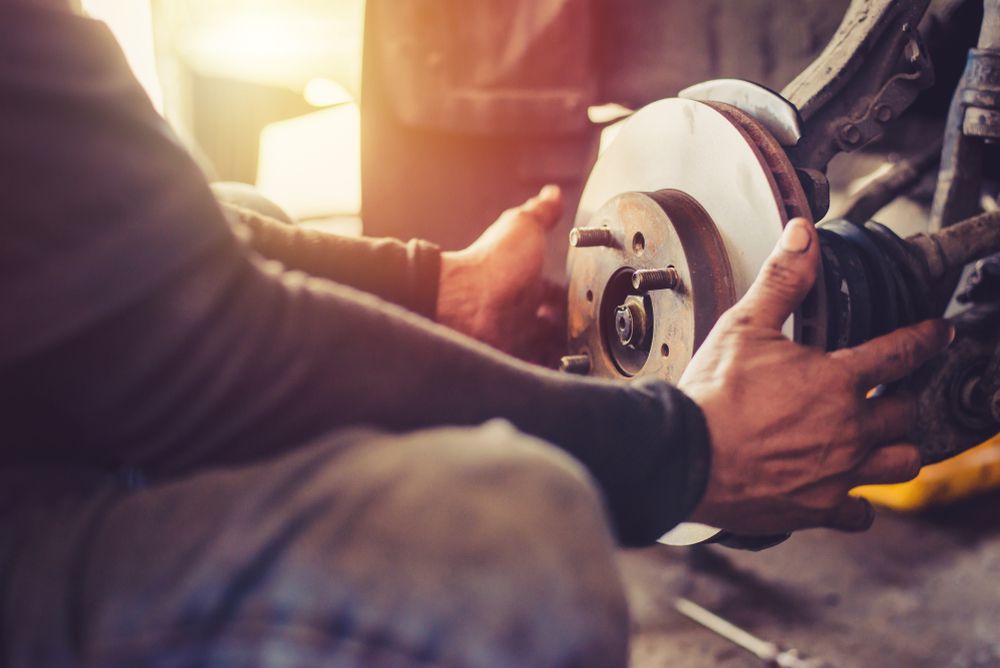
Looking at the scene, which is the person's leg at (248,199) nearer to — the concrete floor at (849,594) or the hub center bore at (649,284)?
the hub center bore at (649,284)

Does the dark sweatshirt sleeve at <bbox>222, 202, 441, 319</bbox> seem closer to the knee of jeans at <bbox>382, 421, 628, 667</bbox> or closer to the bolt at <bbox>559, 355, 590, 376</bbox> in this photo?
the bolt at <bbox>559, 355, 590, 376</bbox>

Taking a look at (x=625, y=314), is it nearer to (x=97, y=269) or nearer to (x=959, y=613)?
(x=97, y=269)

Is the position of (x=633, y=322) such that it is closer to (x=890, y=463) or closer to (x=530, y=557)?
(x=890, y=463)

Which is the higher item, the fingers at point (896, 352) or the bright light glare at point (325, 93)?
the bright light glare at point (325, 93)

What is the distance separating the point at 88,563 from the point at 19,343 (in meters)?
0.10

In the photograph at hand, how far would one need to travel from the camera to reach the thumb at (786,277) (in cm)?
57

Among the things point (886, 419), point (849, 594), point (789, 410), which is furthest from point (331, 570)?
point (849, 594)

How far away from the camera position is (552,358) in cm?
100

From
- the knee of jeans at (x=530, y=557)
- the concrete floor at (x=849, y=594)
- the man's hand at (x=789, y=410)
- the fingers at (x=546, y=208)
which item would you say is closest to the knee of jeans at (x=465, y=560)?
the knee of jeans at (x=530, y=557)

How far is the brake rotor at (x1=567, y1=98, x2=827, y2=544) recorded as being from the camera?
2.05 feet

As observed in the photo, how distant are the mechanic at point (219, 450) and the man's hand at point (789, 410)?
0.15 m

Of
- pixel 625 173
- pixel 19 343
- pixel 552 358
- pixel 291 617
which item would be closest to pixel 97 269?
pixel 19 343

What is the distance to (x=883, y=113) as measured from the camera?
672 millimetres

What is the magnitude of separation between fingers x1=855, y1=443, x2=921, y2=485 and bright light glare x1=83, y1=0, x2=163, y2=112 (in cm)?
194
